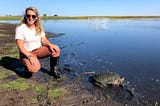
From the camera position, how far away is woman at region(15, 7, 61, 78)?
10203 millimetres

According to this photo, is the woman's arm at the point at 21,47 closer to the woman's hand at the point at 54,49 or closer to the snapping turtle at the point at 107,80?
the woman's hand at the point at 54,49

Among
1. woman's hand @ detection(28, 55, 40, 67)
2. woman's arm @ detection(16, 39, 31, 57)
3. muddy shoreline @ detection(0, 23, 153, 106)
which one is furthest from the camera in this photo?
woman's hand @ detection(28, 55, 40, 67)

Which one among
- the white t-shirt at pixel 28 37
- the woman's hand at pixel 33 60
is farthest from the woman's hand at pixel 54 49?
the woman's hand at pixel 33 60

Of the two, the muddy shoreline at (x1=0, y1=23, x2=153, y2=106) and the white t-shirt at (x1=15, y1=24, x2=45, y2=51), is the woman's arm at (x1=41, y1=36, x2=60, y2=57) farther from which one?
the muddy shoreline at (x1=0, y1=23, x2=153, y2=106)

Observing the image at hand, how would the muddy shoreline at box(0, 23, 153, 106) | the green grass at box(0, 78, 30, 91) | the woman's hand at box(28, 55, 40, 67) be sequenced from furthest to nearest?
the woman's hand at box(28, 55, 40, 67)
the green grass at box(0, 78, 30, 91)
the muddy shoreline at box(0, 23, 153, 106)

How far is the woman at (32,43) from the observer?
33.5 ft

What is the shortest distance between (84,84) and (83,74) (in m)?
1.74

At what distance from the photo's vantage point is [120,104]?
8758mm

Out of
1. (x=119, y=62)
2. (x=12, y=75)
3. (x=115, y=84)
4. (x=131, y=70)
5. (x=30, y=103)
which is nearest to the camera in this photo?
(x=30, y=103)

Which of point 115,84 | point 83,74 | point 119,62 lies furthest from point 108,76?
point 119,62

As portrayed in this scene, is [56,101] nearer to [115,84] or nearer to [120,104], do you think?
[120,104]

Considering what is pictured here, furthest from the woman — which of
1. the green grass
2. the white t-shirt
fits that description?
the green grass

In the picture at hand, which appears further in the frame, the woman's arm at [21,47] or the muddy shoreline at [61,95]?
the woman's arm at [21,47]

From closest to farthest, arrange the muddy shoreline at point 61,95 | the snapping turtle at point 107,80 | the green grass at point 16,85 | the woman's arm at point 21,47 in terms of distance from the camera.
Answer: the muddy shoreline at point 61,95, the green grass at point 16,85, the woman's arm at point 21,47, the snapping turtle at point 107,80
